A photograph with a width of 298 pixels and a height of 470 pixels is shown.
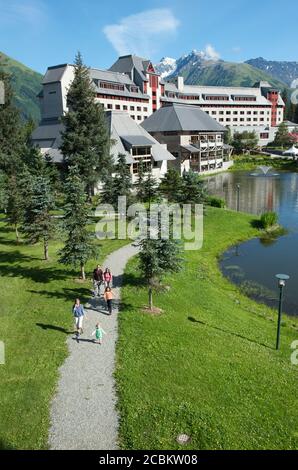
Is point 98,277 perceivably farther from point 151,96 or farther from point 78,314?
point 151,96

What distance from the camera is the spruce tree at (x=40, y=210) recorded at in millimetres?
26469

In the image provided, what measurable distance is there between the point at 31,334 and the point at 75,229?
722cm

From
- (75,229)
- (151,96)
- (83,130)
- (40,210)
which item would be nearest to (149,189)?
(83,130)

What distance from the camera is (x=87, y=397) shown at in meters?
13.2

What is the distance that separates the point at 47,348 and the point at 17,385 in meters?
2.55

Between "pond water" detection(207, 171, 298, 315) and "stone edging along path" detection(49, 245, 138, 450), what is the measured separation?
12248 millimetres

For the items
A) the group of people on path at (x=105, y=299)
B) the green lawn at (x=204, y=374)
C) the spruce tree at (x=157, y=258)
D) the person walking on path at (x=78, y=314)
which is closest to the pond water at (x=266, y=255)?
the green lawn at (x=204, y=374)

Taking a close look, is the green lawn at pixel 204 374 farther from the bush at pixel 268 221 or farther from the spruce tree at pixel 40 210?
the bush at pixel 268 221

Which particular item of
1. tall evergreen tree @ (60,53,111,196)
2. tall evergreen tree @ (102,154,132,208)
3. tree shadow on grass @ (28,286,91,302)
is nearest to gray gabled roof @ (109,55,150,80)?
tall evergreen tree @ (60,53,111,196)

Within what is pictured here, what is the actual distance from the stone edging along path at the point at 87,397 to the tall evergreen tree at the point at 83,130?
27.7 metres

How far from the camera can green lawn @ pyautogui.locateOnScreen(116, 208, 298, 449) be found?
11789mm

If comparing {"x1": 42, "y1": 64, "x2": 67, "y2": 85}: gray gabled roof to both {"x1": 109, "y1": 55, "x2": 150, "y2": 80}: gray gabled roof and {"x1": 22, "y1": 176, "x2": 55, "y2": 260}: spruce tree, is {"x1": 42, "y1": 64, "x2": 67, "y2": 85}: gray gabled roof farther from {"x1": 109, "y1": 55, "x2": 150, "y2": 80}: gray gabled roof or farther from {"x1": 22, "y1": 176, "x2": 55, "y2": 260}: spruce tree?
{"x1": 22, "y1": 176, "x2": 55, "y2": 260}: spruce tree
